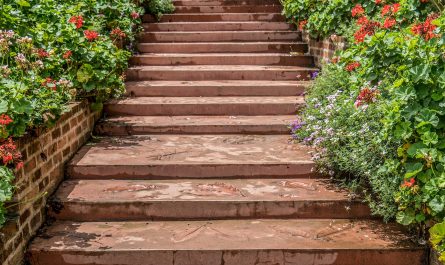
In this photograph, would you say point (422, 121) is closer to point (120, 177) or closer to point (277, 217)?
point (277, 217)

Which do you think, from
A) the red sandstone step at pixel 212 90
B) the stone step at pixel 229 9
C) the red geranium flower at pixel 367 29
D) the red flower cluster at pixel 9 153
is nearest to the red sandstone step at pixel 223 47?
the red sandstone step at pixel 212 90

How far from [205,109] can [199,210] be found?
7.27ft

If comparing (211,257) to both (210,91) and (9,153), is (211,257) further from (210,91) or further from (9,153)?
(210,91)

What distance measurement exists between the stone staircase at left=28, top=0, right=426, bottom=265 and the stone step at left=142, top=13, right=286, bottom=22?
1742 millimetres

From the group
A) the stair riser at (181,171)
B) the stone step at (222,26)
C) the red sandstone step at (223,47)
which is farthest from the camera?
the stone step at (222,26)

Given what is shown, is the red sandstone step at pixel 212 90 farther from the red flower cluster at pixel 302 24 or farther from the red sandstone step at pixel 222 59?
the red flower cluster at pixel 302 24

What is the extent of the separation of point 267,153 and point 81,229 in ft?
6.29

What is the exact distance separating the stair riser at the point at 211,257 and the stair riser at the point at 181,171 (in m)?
1.11

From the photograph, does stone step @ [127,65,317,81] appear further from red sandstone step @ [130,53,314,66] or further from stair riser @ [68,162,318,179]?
stair riser @ [68,162,318,179]

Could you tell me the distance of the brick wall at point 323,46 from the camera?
6199 mm

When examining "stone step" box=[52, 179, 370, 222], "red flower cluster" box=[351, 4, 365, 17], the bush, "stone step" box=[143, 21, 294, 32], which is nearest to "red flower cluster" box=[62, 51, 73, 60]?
the bush

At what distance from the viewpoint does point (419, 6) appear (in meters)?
4.94

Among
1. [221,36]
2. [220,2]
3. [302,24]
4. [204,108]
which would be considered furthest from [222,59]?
[220,2]

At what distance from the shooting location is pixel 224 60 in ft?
24.3
